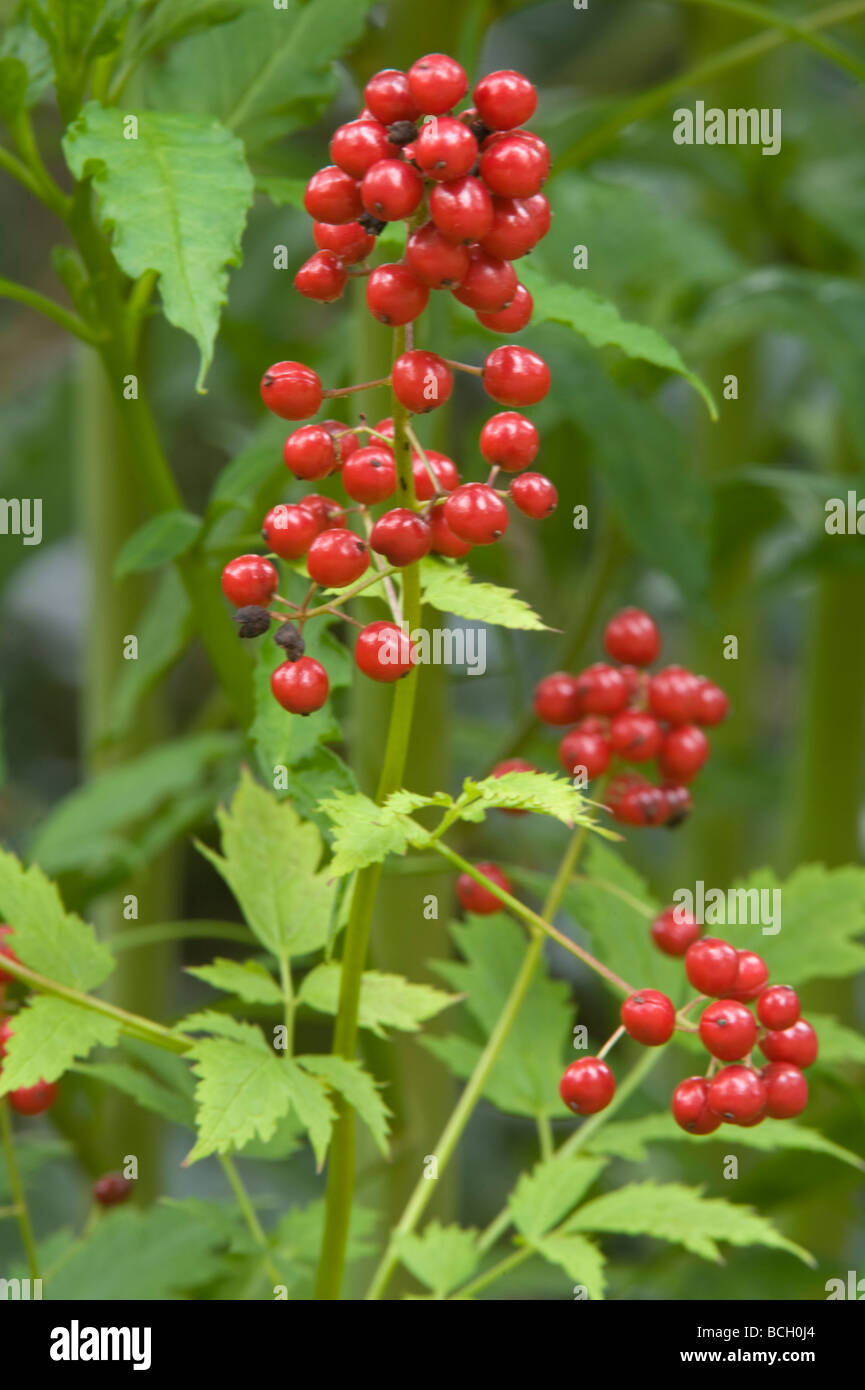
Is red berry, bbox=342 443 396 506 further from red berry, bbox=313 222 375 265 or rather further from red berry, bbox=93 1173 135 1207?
red berry, bbox=93 1173 135 1207

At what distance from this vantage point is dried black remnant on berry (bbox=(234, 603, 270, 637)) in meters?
0.30

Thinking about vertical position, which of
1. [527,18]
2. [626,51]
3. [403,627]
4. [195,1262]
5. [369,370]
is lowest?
[195,1262]

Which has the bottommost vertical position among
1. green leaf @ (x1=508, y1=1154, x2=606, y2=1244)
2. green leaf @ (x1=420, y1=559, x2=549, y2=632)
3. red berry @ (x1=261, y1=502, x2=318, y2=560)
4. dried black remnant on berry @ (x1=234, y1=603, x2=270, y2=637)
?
green leaf @ (x1=508, y1=1154, x2=606, y2=1244)

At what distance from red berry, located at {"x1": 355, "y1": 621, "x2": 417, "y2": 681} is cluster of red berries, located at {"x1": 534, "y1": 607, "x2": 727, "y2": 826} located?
5.7 inches

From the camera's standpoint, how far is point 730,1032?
322 mm

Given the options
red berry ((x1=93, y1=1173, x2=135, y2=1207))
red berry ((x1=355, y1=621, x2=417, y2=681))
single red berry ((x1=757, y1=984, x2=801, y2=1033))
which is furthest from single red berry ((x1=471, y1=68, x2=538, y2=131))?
red berry ((x1=93, y1=1173, x2=135, y2=1207))

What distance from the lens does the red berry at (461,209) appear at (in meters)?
0.26

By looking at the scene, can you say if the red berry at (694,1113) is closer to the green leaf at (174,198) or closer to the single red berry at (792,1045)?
the single red berry at (792,1045)

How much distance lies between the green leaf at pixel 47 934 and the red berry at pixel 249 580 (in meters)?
0.11

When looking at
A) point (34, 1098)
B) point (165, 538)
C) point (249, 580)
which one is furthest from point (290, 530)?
point (34, 1098)

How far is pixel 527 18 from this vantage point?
132cm

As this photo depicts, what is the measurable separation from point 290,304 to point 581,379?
379mm

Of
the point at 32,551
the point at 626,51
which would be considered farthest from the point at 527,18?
the point at 32,551

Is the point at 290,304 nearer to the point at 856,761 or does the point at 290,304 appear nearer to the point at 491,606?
the point at 856,761
